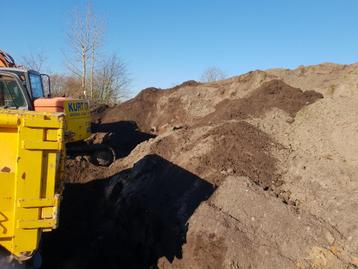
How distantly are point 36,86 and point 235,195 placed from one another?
6.09m

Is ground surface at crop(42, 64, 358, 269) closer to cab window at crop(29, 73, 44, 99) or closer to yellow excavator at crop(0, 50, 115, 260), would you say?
cab window at crop(29, 73, 44, 99)

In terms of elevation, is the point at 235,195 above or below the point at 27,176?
below

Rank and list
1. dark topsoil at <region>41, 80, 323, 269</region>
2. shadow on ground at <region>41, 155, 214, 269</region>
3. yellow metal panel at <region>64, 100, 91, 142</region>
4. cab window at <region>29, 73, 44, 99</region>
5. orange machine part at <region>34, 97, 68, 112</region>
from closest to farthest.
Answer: shadow on ground at <region>41, 155, 214, 269</region> → dark topsoil at <region>41, 80, 323, 269</region> → orange machine part at <region>34, 97, 68, 112</region> → cab window at <region>29, 73, 44, 99</region> → yellow metal panel at <region>64, 100, 91, 142</region>

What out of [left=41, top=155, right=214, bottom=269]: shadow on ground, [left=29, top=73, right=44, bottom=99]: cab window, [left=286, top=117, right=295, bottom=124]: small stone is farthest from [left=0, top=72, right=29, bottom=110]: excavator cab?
[left=286, top=117, right=295, bottom=124]: small stone

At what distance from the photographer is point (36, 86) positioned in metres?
10.5

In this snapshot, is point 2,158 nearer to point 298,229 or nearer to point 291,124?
point 298,229

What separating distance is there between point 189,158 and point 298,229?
283 cm

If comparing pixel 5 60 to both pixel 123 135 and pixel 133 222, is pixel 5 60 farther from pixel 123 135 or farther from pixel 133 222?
pixel 133 222

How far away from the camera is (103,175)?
10.5 metres

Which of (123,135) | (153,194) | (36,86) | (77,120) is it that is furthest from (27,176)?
(123,135)

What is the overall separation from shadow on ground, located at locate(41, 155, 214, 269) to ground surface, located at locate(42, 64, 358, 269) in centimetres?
2

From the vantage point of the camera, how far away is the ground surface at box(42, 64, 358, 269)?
6090 millimetres

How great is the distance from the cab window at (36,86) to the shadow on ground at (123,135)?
263 centimetres

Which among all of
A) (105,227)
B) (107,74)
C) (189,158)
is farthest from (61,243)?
(107,74)
